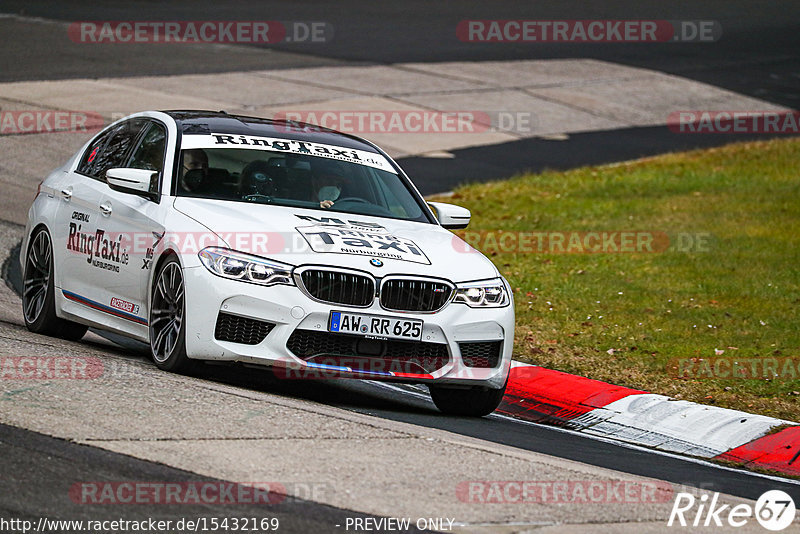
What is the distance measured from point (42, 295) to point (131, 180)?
5.19 feet

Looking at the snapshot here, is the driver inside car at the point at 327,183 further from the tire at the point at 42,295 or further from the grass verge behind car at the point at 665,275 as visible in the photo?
the grass verge behind car at the point at 665,275

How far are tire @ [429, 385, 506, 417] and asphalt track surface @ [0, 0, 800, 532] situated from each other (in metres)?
0.13

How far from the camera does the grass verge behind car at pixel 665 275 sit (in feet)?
32.9

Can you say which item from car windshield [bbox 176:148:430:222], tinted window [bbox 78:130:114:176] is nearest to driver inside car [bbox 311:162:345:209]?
car windshield [bbox 176:148:430:222]

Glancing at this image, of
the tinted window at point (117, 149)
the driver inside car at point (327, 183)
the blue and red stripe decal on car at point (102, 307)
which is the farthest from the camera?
the tinted window at point (117, 149)

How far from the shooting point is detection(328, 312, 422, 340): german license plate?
24.6 feet

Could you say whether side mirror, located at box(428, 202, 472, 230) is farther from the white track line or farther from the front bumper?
the front bumper

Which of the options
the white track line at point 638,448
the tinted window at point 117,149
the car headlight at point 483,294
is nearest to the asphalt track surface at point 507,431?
the white track line at point 638,448

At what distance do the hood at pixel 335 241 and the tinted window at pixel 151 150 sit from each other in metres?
0.61

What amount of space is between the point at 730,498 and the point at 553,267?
711cm

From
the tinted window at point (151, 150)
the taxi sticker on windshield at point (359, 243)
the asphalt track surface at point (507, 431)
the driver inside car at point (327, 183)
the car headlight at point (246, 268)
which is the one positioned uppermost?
the tinted window at point (151, 150)

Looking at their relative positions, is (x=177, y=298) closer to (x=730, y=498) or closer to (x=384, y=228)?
(x=384, y=228)

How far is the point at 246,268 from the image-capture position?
7.51 m

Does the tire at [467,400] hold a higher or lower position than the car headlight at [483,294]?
lower
